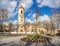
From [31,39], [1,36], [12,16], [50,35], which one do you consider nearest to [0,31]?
[1,36]

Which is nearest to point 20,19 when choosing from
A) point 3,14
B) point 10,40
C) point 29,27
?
point 29,27

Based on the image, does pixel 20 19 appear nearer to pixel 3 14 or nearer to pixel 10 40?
pixel 3 14

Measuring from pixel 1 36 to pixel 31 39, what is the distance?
921mm

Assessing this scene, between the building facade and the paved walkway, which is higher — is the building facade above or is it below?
above

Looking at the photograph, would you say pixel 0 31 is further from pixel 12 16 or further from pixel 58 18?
pixel 58 18

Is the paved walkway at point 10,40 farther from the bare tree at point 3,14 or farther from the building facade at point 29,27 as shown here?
the bare tree at point 3,14

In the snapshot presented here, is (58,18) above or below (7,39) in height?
above

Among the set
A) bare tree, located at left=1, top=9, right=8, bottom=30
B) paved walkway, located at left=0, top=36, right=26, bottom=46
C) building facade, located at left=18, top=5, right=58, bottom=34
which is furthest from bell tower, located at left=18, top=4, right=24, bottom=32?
bare tree, located at left=1, top=9, right=8, bottom=30

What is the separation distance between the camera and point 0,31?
6227 mm

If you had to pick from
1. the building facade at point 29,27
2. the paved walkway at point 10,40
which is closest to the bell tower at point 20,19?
the building facade at point 29,27

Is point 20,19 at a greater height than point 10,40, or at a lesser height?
greater

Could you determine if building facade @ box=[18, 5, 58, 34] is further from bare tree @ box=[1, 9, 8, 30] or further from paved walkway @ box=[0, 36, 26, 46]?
bare tree @ box=[1, 9, 8, 30]

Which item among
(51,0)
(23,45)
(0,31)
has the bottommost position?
(23,45)

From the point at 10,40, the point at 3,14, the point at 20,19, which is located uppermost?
the point at 3,14
